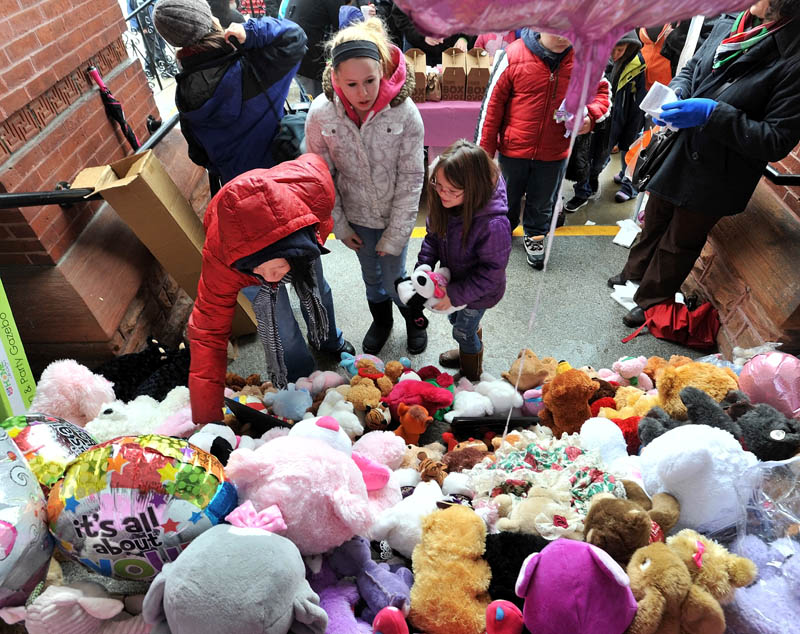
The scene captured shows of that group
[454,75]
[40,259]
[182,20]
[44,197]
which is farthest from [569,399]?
[454,75]

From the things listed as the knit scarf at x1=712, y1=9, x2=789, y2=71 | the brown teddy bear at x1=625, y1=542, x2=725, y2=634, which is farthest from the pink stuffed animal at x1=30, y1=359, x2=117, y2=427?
the knit scarf at x1=712, y1=9, x2=789, y2=71

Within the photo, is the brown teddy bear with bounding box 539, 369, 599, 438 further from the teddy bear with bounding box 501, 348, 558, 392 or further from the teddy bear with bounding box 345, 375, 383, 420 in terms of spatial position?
the teddy bear with bounding box 345, 375, 383, 420

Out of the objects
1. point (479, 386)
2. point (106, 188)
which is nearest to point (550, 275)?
point (479, 386)

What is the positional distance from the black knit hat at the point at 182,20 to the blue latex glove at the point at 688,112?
1867 millimetres

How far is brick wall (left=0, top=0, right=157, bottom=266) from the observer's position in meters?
1.97

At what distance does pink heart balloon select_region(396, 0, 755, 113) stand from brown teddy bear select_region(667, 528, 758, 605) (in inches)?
39.7

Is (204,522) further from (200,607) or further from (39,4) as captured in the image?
(39,4)

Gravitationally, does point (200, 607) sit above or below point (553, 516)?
above

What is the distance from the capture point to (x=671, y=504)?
1.26 meters

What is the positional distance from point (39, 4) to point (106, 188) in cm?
84

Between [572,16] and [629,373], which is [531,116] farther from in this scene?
[572,16]

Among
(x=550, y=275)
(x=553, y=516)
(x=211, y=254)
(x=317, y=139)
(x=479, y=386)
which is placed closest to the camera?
(x=553, y=516)

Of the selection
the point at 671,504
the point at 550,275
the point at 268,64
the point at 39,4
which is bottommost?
the point at 550,275

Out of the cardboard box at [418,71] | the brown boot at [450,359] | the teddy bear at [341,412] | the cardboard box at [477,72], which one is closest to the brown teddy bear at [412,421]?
the teddy bear at [341,412]
